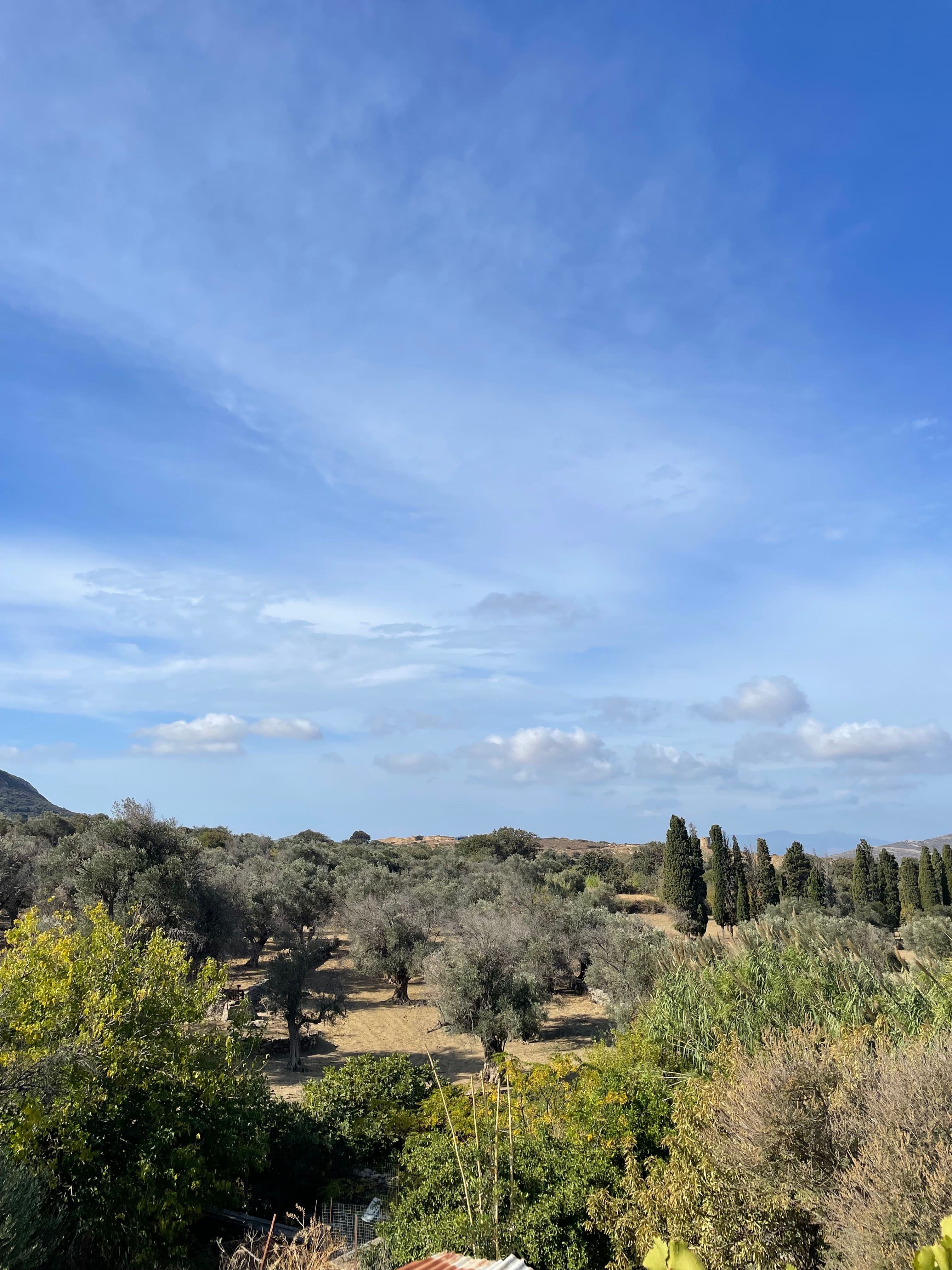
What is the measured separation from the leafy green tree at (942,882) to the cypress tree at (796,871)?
7620 millimetres

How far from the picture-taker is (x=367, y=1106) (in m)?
14.9

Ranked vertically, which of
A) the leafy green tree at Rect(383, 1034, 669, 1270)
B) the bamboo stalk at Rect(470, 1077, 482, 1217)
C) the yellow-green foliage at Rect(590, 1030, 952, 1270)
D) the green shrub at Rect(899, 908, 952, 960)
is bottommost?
the green shrub at Rect(899, 908, 952, 960)

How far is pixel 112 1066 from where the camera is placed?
10.7 m

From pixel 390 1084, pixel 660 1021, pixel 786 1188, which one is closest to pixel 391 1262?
pixel 786 1188

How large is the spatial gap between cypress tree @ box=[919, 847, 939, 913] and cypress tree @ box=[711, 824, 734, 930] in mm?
11887

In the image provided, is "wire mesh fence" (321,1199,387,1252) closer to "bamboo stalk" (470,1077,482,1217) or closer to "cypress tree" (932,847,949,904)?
"bamboo stalk" (470,1077,482,1217)

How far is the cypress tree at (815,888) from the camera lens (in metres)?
47.4

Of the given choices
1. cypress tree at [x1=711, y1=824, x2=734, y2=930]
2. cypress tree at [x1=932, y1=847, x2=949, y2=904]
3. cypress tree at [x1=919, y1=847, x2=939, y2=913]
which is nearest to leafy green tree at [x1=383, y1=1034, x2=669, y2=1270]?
cypress tree at [x1=711, y1=824, x2=734, y2=930]

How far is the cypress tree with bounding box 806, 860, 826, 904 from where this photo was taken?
1865 inches

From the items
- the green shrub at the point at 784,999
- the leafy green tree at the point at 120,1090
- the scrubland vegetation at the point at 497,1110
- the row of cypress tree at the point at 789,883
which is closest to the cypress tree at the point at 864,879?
the row of cypress tree at the point at 789,883

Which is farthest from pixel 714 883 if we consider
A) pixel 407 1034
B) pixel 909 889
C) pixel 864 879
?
pixel 407 1034

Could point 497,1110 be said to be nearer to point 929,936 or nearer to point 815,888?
point 929,936

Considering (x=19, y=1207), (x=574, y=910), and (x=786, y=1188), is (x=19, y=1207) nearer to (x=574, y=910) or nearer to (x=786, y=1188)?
(x=786, y=1188)

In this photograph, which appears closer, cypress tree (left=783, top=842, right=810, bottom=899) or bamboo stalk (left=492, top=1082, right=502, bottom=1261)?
bamboo stalk (left=492, top=1082, right=502, bottom=1261)
